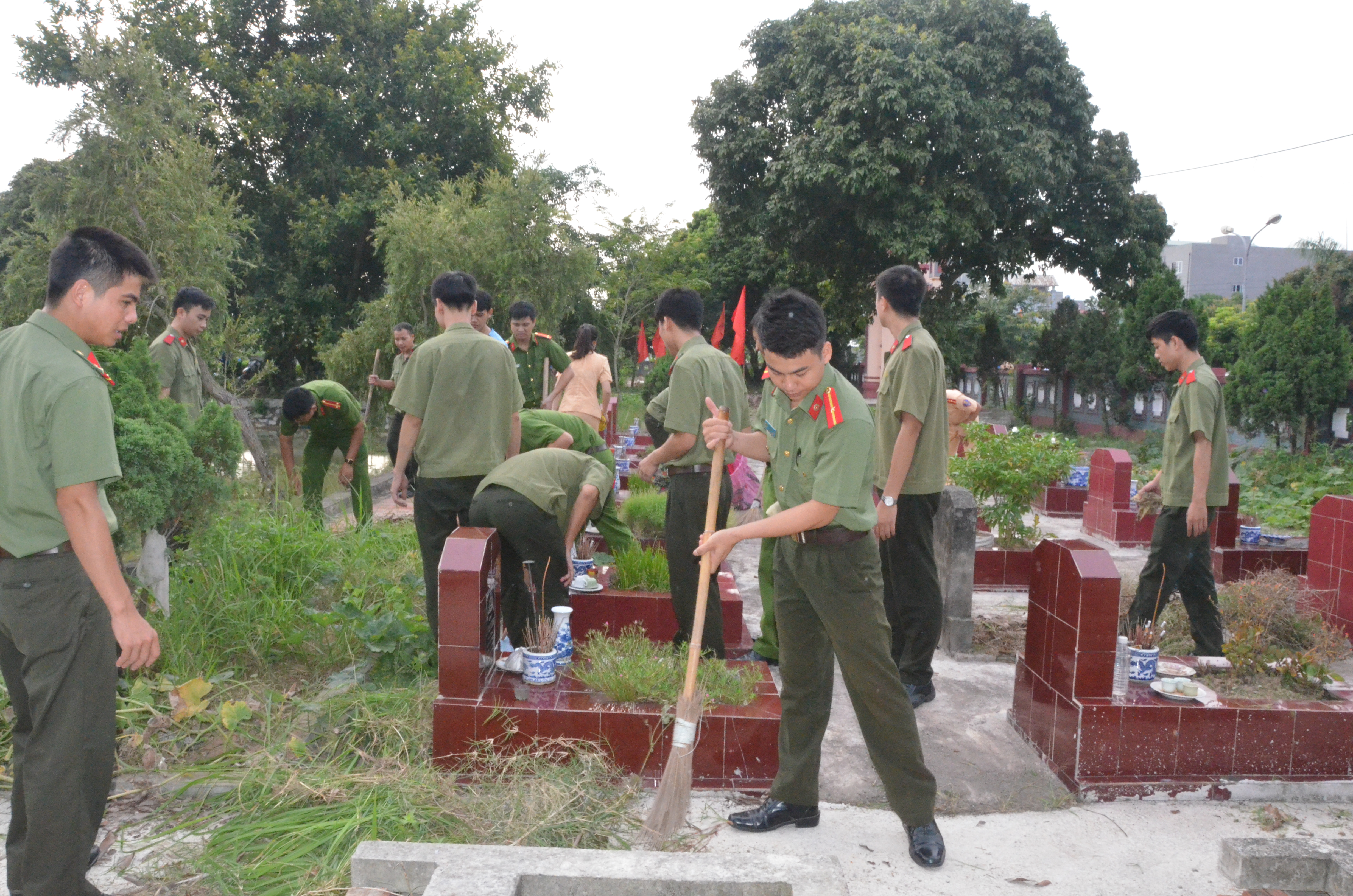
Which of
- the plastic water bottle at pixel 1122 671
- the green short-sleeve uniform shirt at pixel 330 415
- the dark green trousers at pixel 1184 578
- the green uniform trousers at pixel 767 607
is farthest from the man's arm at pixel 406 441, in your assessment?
the dark green trousers at pixel 1184 578

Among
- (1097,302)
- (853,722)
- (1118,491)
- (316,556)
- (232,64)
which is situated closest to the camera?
(853,722)

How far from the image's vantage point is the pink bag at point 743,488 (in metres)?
8.09

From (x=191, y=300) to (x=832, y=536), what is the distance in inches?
179

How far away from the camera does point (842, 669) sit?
3215 mm

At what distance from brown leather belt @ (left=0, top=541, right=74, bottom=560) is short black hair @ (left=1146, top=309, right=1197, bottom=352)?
4.64 m

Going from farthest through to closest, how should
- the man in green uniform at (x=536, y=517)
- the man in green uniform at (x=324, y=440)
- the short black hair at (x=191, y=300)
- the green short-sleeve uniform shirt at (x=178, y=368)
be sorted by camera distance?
the man in green uniform at (x=324, y=440) → the short black hair at (x=191, y=300) → the green short-sleeve uniform shirt at (x=178, y=368) → the man in green uniform at (x=536, y=517)

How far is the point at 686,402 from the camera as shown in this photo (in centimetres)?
449

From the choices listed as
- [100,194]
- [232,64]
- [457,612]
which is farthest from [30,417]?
[232,64]

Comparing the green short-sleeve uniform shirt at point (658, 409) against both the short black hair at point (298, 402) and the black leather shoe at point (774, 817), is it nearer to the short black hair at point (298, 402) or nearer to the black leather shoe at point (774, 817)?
the black leather shoe at point (774, 817)

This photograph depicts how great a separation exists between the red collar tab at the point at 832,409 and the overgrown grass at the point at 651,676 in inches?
49.3

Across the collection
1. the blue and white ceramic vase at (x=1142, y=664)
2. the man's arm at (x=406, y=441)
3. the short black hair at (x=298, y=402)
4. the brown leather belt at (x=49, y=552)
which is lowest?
the blue and white ceramic vase at (x=1142, y=664)

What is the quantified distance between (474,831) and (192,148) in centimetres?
916

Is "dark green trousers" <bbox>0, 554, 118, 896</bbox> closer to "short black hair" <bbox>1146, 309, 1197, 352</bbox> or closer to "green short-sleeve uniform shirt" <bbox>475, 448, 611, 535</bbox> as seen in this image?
"green short-sleeve uniform shirt" <bbox>475, 448, 611, 535</bbox>

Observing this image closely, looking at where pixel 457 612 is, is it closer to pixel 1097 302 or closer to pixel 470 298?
pixel 470 298
